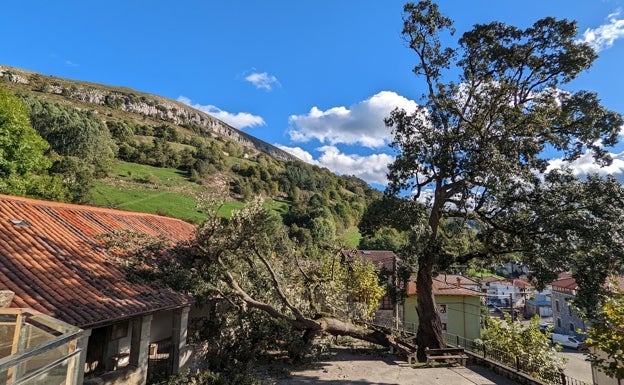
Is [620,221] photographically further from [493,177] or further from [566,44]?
[566,44]

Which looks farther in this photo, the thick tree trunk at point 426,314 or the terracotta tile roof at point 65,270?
the thick tree trunk at point 426,314

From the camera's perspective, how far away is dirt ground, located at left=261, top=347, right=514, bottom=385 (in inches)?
518

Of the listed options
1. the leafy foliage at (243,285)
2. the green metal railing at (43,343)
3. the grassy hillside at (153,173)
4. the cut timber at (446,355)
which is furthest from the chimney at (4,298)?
the grassy hillside at (153,173)

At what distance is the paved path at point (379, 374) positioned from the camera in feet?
43.2

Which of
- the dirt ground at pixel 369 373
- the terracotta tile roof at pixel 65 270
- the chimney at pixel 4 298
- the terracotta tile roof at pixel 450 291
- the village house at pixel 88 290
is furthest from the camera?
the terracotta tile roof at pixel 450 291

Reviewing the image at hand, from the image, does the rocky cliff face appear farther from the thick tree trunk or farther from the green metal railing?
the green metal railing

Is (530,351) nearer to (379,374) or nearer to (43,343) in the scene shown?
(379,374)

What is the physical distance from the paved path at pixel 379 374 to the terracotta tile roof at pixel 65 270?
553cm

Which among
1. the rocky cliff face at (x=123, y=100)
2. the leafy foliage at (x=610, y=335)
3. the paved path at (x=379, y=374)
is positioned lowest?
→ the paved path at (x=379, y=374)

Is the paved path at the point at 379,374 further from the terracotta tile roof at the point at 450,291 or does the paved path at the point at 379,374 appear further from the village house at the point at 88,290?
the terracotta tile roof at the point at 450,291

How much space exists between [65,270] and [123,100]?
132832 millimetres

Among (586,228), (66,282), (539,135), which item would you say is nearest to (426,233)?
(586,228)

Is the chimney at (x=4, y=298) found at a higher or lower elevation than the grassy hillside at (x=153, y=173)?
lower

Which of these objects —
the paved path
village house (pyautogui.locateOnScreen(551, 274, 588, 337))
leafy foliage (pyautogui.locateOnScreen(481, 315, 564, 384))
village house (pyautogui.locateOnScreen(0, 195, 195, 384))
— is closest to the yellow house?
leafy foliage (pyautogui.locateOnScreen(481, 315, 564, 384))
